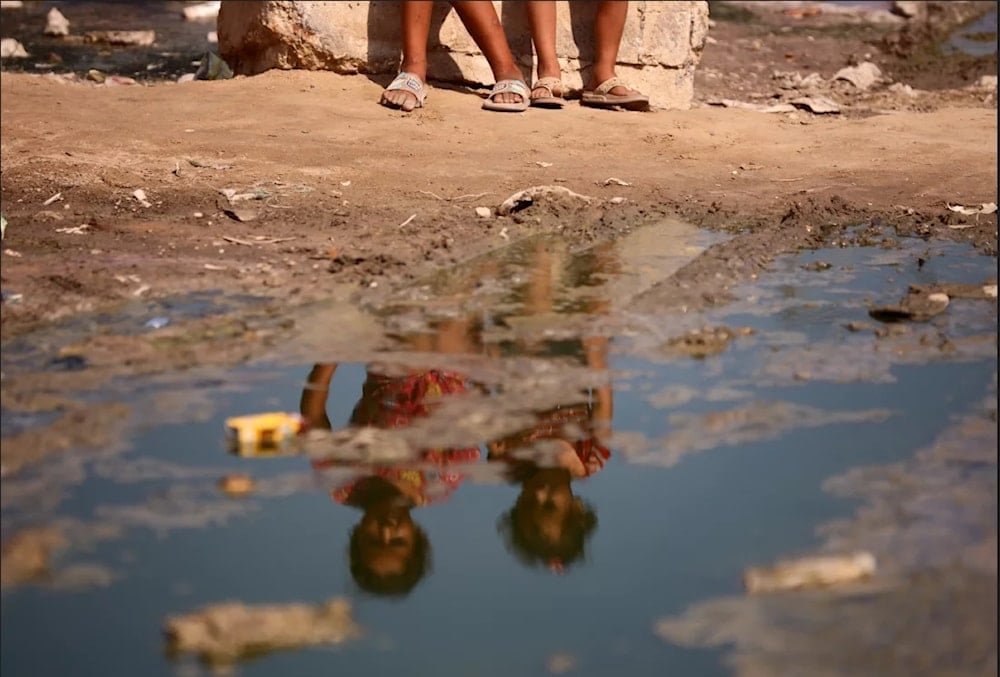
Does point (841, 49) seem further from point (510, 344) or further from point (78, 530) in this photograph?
point (78, 530)

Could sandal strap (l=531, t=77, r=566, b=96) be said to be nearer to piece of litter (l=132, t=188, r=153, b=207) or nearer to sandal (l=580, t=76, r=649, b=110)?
sandal (l=580, t=76, r=649, b=110)

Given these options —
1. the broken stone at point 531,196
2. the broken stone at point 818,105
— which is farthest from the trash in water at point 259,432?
the broken stone at point 818,105

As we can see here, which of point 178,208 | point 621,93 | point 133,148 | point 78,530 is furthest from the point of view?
point 621,93

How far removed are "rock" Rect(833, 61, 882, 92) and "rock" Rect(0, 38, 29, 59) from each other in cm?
496

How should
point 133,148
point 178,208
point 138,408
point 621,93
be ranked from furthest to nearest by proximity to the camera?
point 621,93
point 133,148
point 178,208
point 138,408

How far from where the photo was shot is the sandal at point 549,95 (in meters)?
6.26

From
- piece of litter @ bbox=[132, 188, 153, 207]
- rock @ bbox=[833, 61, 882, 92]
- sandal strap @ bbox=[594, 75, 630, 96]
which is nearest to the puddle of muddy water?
piece of litter @ bbox=[132, 188, 153, 207]

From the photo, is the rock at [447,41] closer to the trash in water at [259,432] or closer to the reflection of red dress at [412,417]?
the reflection of red dress at [412,417]

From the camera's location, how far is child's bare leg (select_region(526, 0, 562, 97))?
6312 millimetres

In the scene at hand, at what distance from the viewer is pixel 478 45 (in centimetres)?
632

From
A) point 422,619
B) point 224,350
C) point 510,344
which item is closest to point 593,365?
point 510,344

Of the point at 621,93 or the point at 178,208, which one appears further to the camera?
the point at 621,93

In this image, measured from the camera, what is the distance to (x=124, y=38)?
30.0 ft

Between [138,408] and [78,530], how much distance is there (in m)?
0.50
